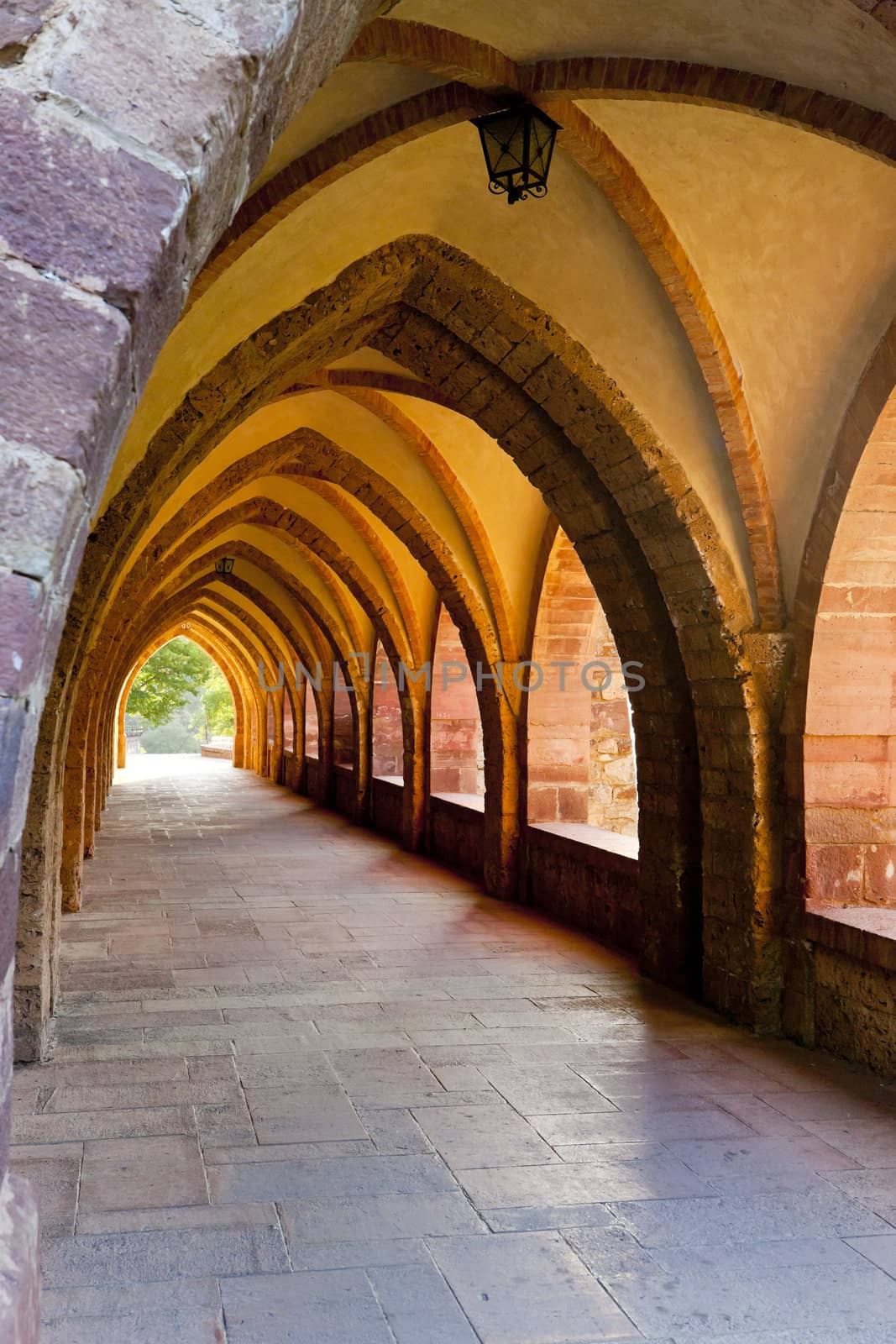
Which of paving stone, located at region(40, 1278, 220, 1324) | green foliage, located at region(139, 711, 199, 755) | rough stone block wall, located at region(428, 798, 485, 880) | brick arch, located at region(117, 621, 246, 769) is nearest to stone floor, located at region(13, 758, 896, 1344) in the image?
paving stone, located at region(40, 1278, 220, 1324)

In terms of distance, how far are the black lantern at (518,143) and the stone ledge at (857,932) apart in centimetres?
306

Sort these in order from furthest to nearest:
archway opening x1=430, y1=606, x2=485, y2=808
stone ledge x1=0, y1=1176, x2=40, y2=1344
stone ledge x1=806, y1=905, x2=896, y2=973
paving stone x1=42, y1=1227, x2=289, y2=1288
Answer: archway opening x1=430, y1=606, x2=485, y2=808 → stone ledge x1=806, y1=905, x2=896, y2=973 → paving stone x1=42, y1=1227, x2=289, y2=1288 → stone ledge x1=0, y1=1176, x2=40, y2=1344

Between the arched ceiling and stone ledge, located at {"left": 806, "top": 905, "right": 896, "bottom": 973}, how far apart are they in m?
1.32

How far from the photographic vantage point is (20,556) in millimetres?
1073

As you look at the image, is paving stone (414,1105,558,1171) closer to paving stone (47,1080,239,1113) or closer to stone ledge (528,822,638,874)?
paving stone (47,1080,239,1113)

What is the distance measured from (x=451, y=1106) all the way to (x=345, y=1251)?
3.91 ft

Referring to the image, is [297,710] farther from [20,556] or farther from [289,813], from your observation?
[20,556]

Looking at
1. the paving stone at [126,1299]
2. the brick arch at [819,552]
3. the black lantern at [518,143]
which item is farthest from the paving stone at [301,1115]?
the black lantern at [518,143]

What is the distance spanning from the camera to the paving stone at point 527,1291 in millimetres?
2668

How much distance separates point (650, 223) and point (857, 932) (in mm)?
2960

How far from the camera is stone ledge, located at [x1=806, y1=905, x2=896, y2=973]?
4.55 meters

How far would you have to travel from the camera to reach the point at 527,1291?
2.86m

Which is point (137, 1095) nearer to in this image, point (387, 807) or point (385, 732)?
point (387, 807)

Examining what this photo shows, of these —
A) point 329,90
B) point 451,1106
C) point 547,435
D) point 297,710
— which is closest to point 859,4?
point 329,90
